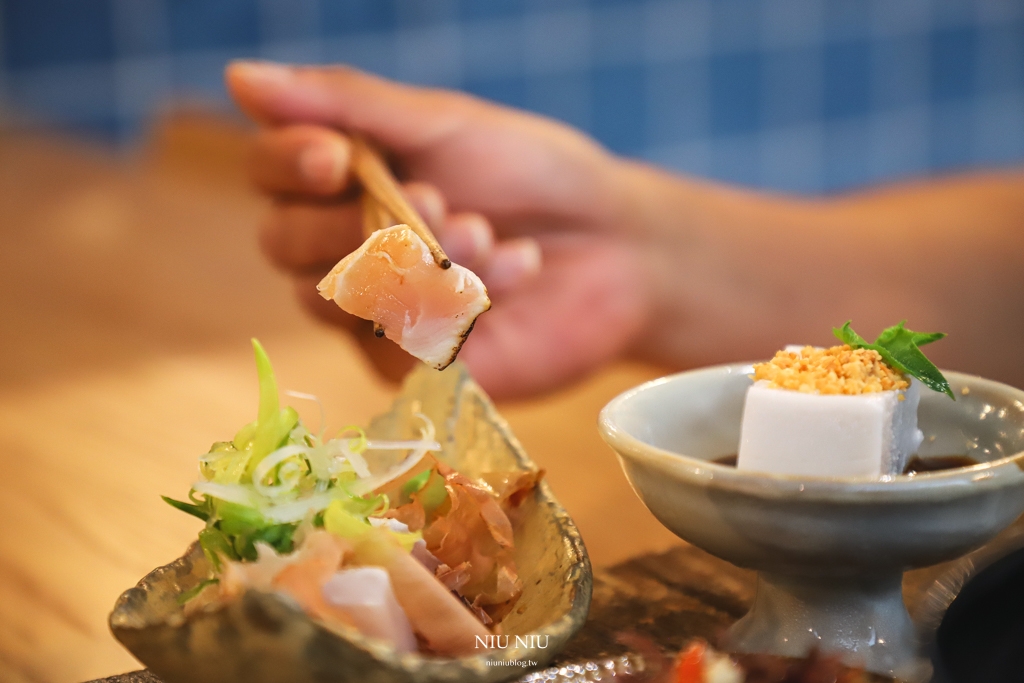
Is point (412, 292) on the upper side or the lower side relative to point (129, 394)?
upper

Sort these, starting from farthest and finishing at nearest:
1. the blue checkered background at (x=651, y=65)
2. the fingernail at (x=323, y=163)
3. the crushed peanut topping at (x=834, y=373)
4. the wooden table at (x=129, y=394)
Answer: the blue checkered background at (x=651, y=65), the fingernail at (x=323, y=163), the wooden table at (x=129, y=394), the crushed peanut topping at (x=834, y=373)

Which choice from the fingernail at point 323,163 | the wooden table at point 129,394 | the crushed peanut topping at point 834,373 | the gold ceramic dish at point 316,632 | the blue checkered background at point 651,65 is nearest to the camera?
the gold ceramic dish at point 316,632

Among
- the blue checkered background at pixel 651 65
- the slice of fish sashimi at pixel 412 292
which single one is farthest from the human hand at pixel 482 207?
the blue checkered background at pixel 651 65

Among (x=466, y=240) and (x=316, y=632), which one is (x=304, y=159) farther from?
(x=316, y=632)

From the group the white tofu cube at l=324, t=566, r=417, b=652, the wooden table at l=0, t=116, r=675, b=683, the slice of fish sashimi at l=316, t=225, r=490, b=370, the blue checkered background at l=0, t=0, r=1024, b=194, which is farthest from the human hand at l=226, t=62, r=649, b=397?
the blue checkered background at l=0, t=0, r=1024, b=194

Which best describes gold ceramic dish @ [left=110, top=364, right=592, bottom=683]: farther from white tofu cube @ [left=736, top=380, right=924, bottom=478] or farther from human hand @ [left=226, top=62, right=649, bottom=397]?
human hand @ [left=226, top=62, right=649, bottom=397]

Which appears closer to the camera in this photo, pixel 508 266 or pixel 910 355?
pixel 910 355

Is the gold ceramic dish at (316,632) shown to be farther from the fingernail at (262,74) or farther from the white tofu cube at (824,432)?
the fingernail at (262,74)

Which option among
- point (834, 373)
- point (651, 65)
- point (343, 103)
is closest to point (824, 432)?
point (834, 373)

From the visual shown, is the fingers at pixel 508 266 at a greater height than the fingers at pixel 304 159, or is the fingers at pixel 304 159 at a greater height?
the fingers at pixel 304 159
